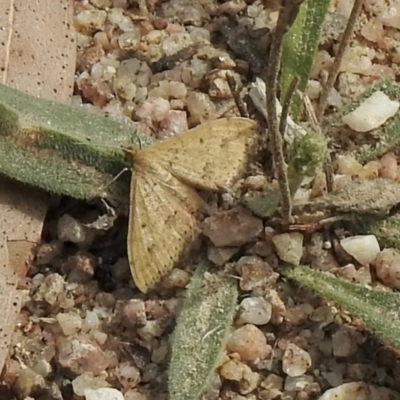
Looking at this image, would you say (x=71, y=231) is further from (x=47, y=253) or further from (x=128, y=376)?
(x=128, y=376)

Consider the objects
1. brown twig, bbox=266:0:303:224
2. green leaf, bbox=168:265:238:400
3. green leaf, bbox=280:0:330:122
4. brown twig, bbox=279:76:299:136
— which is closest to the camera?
brown twig, bbox=266:0:303:224

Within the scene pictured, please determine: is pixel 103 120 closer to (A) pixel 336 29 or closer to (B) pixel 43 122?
(B) pixel 43 122

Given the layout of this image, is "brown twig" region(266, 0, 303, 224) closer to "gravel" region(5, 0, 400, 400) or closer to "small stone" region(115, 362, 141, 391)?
"gravel" region(5, 0, 400, 400)

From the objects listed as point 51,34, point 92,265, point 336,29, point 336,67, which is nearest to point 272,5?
point 336,29

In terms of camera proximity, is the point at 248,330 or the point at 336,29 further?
the point at 336,29

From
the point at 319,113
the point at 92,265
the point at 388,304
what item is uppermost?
the point at 319,113

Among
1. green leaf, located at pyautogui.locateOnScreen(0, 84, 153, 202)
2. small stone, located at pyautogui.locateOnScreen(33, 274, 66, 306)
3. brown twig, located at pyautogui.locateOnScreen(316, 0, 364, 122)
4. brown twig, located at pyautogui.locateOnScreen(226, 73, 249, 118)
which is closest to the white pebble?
brown twig, located at pyautogui.locateOnScreen(316, 0, 364, 122)
